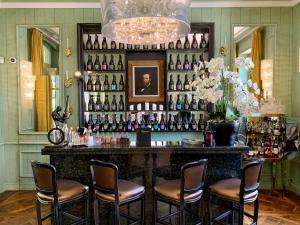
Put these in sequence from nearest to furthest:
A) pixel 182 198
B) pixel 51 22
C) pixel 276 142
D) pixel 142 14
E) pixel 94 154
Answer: pixel 142 14 → pixel 182 198 → pixel 94 154 → pixel 276 142 → pixel 51 22

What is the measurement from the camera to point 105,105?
4918 millimetres

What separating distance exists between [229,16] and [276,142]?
2.27 meters

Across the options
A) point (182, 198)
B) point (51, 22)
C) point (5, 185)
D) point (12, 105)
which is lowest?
point (5, 185)

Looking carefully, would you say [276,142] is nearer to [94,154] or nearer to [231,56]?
[231,56]

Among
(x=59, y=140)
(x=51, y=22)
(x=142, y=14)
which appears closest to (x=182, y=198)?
(x=59, y=140)

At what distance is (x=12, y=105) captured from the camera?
485 centimetres

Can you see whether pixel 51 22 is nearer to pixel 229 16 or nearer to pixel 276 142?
pixel 229 16

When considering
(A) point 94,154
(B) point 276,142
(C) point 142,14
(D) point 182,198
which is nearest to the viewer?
(C) point 142,14

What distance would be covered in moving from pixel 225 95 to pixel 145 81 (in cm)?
214

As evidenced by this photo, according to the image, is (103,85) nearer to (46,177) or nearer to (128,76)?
(128,76)

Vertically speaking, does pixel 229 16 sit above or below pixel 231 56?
above

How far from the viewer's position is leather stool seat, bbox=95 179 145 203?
2.60 meters

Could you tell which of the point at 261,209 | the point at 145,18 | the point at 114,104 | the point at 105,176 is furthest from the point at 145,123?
the point at 145,18

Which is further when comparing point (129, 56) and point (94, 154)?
point (129, 56)
